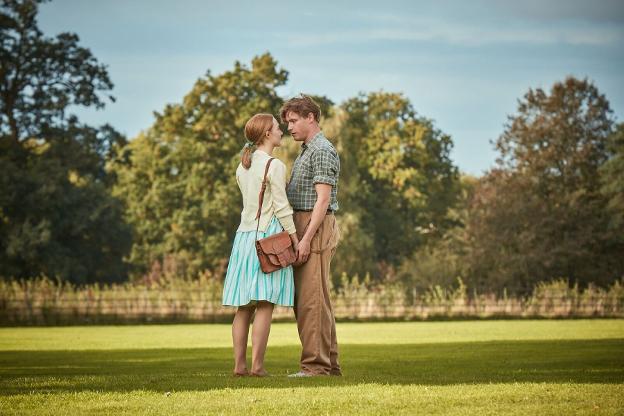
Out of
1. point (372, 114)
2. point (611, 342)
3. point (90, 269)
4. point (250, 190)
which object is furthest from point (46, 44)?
point (250, 190)

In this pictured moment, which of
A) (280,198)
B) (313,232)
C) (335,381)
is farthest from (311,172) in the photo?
(335,381)

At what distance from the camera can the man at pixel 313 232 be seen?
7.94 m

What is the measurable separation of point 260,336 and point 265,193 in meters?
1.10

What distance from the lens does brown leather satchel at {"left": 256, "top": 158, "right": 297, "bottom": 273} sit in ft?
25.4

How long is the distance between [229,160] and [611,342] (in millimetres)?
33005

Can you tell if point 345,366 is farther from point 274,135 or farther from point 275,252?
point 274,135

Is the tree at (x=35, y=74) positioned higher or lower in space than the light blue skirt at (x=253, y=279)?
higher

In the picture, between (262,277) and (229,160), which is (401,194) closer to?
(229,160)

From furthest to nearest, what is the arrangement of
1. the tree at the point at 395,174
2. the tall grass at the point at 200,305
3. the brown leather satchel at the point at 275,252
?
the tree at the point at 395,174
the tall grass at the point at 200,305
the brown leather satchel at the point at 275,252

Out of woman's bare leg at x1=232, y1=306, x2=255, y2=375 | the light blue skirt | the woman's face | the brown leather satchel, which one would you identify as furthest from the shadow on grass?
the woman's face

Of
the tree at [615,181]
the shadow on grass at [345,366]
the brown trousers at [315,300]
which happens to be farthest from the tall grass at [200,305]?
the brown trousers at [315,300]

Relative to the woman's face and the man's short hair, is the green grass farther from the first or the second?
the man's short hair

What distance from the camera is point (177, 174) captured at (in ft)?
159

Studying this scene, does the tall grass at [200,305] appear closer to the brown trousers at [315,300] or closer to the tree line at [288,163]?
the tree line at [288,163]
